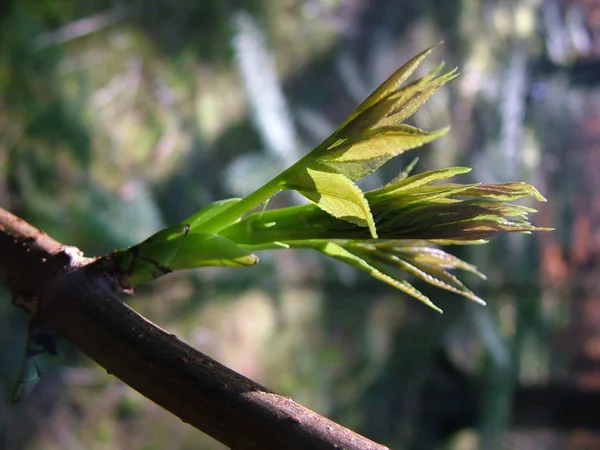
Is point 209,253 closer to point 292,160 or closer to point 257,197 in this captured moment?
point 257,197

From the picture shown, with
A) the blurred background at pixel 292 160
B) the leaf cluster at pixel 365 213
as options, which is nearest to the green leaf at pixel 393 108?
the leaf cluster at pixel 365 213

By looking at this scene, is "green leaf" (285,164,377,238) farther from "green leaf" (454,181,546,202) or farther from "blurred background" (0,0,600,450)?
"blurred background" (0,0,600,450)

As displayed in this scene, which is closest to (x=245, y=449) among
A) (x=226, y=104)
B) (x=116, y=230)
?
(x=116, y=230)

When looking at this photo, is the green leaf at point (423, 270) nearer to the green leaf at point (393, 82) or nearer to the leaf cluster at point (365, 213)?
the leaf cluster at point (365, 213)

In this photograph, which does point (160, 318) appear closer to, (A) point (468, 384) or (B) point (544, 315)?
(A) point (468, 384)

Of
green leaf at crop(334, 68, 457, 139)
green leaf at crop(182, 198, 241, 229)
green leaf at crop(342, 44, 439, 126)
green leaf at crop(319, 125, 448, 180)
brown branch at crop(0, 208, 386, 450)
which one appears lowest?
brown branch at crop(0, 208, 386, 450)

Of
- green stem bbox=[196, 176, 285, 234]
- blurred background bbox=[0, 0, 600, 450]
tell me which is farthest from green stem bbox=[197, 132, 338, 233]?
blurred background bbox=[0, 0, 600, 450]
